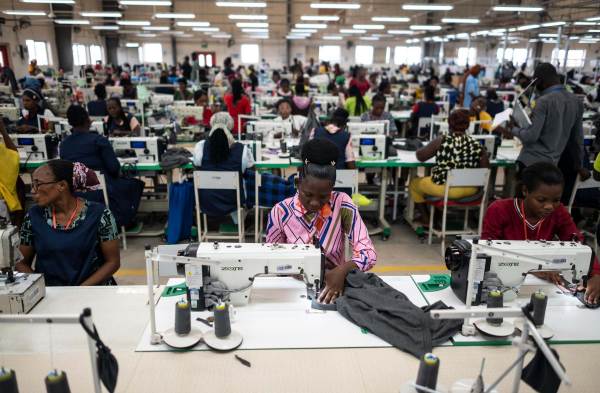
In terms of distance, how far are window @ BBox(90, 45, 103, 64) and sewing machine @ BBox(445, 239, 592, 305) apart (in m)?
25.1

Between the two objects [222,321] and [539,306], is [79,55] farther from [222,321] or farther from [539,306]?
[539,306]

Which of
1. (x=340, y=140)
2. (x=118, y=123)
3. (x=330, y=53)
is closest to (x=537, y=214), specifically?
(x=340, y=140)

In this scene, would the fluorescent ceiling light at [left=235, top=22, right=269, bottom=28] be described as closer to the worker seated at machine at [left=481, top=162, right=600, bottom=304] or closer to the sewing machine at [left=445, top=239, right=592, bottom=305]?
the worker seated at machine at [left=481, top=162, right=600, bottom=304]

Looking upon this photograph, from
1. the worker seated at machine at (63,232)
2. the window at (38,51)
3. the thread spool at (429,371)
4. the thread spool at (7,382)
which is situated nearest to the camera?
the thread spool at (7,382)

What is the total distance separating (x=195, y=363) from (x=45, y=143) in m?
4.05

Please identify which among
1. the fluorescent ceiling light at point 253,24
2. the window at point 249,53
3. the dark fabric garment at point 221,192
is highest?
the fluorescent ceiling light at point 253,24

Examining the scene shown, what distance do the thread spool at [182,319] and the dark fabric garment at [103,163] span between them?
284 cm

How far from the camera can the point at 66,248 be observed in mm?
2381

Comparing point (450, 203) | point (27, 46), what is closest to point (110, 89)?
point (27, 46)

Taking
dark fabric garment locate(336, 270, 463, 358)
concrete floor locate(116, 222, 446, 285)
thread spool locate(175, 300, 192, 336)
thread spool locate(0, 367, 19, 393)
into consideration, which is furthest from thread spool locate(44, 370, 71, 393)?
concrete floor locate(116, 222, 446, 285)

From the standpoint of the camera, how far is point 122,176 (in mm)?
4750

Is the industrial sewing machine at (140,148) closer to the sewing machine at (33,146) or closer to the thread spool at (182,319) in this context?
the sewing machine at (33,146)

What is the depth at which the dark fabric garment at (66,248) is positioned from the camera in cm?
237

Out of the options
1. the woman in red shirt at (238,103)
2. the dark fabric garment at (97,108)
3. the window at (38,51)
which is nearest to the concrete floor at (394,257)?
the woman in red shirt at (238,103)
